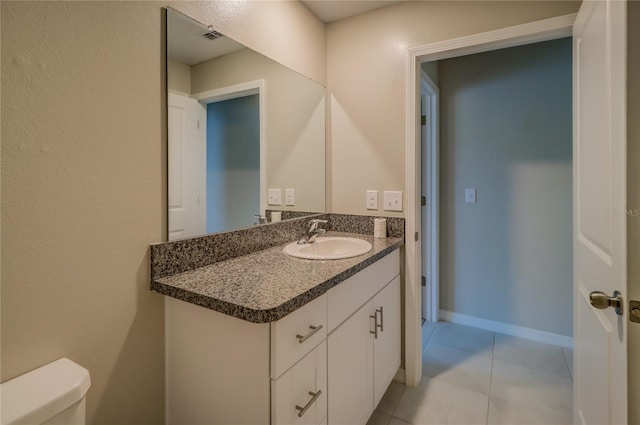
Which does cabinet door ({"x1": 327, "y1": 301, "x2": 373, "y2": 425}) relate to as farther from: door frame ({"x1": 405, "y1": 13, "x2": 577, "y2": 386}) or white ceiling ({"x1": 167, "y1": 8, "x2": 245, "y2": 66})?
white ceiling ({"x1": 167, "y1": 8, "x2": 245, "y2": 66})

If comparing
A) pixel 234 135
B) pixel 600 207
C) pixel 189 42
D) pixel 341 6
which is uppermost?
pixel 341 6

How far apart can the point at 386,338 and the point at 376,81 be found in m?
1.49

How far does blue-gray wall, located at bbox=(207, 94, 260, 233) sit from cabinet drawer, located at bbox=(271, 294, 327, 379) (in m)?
0.59

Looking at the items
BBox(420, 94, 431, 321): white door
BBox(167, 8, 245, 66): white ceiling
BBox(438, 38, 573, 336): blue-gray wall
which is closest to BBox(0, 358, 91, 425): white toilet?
BBox(167, 8, 245, 66): white ceiling

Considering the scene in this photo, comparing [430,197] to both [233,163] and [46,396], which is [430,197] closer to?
[233,163]

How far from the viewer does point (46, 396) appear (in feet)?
2.56

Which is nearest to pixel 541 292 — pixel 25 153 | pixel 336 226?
pixel 336 226

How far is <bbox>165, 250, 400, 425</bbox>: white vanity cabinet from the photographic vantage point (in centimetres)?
92

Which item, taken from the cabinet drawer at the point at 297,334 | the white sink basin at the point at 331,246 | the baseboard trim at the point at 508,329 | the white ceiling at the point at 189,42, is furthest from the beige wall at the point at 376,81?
the baseboard trim at the point at 508,329

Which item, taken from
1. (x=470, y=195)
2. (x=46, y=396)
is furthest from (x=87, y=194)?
(x=470, y=195)

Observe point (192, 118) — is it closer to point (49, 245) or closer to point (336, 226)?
point (49, 245)

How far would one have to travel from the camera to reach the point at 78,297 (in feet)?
3.15

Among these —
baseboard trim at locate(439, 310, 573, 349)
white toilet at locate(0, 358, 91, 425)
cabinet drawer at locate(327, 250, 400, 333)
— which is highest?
cabinet drawer at locate(327, 250, 400, 333)

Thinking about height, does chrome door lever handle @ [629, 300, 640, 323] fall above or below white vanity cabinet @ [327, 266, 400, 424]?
above
